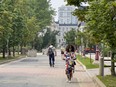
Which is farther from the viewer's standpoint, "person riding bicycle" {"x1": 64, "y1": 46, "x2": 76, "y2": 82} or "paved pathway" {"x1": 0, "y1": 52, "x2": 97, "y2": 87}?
"person riding bicycle" {"x1": 64, "y1": 46, "x2": 76, "y2": 82}

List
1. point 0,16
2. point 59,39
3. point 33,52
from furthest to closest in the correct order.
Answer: point 59,39, point 33,52, point 0,16

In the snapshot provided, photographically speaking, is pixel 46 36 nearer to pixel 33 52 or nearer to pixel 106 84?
pixel 33 52

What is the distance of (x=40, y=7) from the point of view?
350ft

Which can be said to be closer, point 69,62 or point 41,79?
point 69,62

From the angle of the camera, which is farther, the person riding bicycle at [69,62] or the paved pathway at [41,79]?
the person riding bicycle at [69,62]

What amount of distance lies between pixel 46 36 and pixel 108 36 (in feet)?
312

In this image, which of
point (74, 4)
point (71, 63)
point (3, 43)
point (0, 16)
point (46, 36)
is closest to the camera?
point (71, 63)

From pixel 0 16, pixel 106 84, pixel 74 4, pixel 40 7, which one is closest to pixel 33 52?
pixel 0 16

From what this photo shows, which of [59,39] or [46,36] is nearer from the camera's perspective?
[46,36]

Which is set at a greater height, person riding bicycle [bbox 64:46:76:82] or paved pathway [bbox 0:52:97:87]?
person riding bicycle [bbox 64:46:76:82]

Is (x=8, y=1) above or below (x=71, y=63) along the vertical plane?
above

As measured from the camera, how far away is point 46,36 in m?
114

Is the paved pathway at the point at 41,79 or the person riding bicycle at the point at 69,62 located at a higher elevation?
the person riding bicycle at the point at 69,62

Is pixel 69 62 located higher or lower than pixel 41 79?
higher
